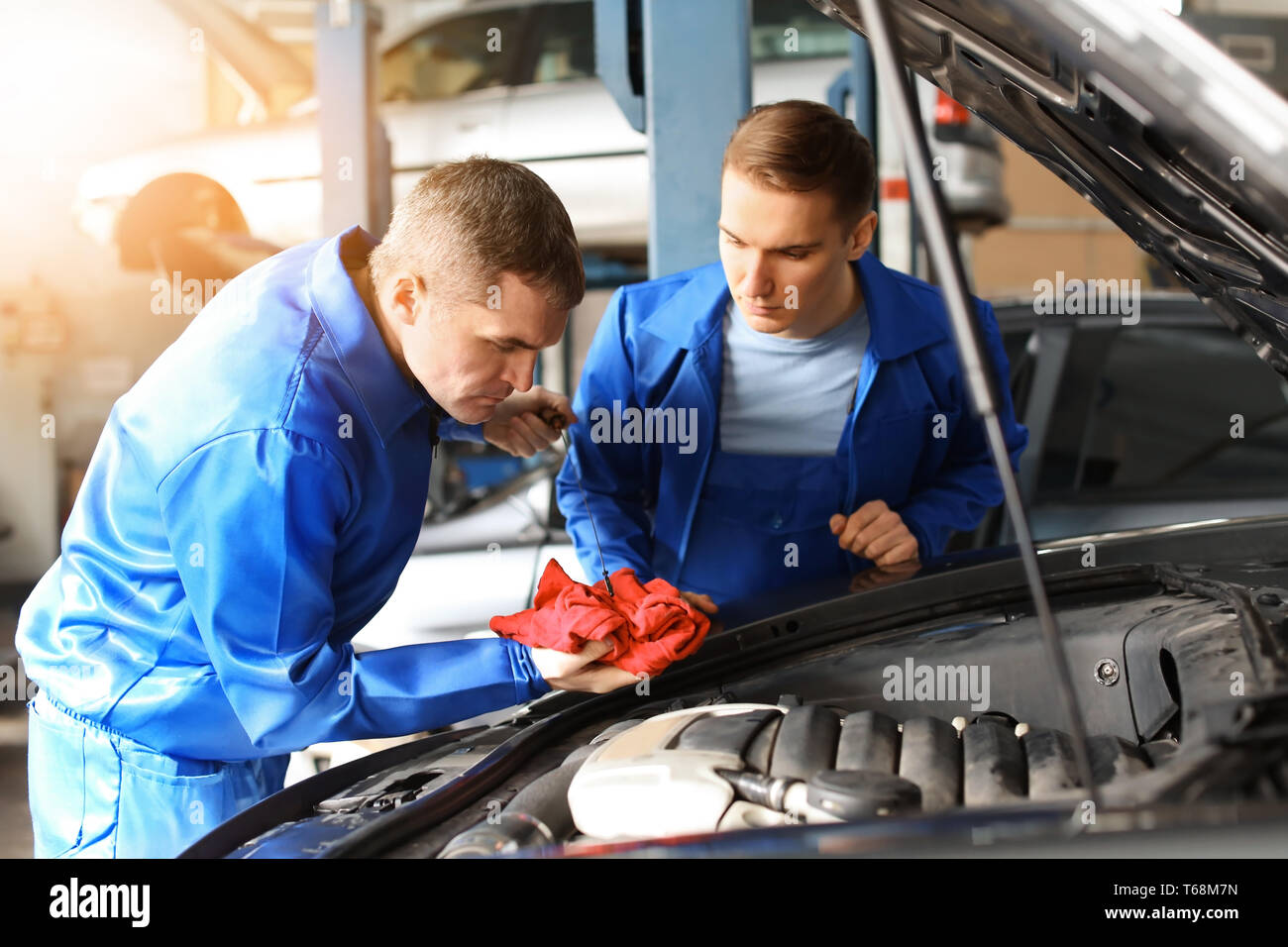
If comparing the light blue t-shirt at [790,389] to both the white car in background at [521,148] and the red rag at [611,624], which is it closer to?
the red rag at [611,624]

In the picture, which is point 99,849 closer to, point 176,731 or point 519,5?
point 176,731

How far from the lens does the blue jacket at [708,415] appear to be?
1.98 meters

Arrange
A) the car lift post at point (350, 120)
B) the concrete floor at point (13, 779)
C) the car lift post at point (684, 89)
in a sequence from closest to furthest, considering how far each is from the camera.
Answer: the car lift post at point (684, 89), the concrete floor at point (13, 779), the car lift post at point (350, 120)

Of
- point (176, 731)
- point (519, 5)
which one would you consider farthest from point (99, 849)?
point (519, 5)

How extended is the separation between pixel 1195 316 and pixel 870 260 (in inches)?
69.6

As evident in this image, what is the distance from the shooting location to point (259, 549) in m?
1.24

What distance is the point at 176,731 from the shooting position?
138cm

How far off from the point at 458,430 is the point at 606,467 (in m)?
0.33

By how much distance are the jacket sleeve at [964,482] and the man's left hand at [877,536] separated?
2.4 inches

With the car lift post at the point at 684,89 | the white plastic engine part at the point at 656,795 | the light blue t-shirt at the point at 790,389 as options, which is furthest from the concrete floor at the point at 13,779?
the white plastic engine part at the point at 656,795

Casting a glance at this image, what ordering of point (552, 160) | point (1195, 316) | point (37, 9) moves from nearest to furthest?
point (1195, 316) → point (552, 160) → point (37, 9)

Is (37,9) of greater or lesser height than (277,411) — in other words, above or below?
above

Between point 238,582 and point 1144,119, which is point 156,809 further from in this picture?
point 1144,119

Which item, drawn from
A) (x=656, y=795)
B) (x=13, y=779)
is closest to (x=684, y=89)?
(x=656, y=795)
